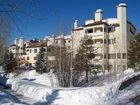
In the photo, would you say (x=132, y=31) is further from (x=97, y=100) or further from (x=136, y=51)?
(x=97, y=100)

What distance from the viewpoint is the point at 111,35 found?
65.8 metres

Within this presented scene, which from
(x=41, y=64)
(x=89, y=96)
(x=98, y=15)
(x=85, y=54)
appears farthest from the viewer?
(x=98, y=15)

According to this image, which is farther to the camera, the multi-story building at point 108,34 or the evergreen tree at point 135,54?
the multi-story building at point 108,34

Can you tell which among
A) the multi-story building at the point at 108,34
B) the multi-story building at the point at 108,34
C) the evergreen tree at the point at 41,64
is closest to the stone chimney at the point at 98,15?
the multi-story building at the point at 108,34

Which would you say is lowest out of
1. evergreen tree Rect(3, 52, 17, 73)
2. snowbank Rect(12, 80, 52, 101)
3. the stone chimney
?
snowbank Rect(12, 80, 52, 101)

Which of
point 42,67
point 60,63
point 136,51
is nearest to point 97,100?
point 60,63

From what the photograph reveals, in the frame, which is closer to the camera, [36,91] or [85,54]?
[36,91]

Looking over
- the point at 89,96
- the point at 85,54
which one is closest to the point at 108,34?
the point at 85,54

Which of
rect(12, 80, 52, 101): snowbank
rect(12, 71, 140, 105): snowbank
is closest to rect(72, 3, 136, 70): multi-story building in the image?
rect(12, 80, 52, 101): snowbank

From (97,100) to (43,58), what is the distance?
48831mm

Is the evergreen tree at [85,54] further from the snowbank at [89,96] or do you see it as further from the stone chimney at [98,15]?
the stone chimney at [98,15]

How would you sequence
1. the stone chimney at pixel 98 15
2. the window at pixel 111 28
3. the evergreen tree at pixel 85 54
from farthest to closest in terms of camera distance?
1. the stone chimney at pixel 98 15
2. the window at pixel 111 28
3. the evergreen tree at pixel 85 54

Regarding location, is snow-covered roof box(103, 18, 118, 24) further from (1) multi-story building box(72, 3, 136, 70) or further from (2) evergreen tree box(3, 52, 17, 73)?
(2) evergreen tree box(3, 52, 17, 73)

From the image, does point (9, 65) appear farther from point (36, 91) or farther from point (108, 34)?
point (36, 91)
